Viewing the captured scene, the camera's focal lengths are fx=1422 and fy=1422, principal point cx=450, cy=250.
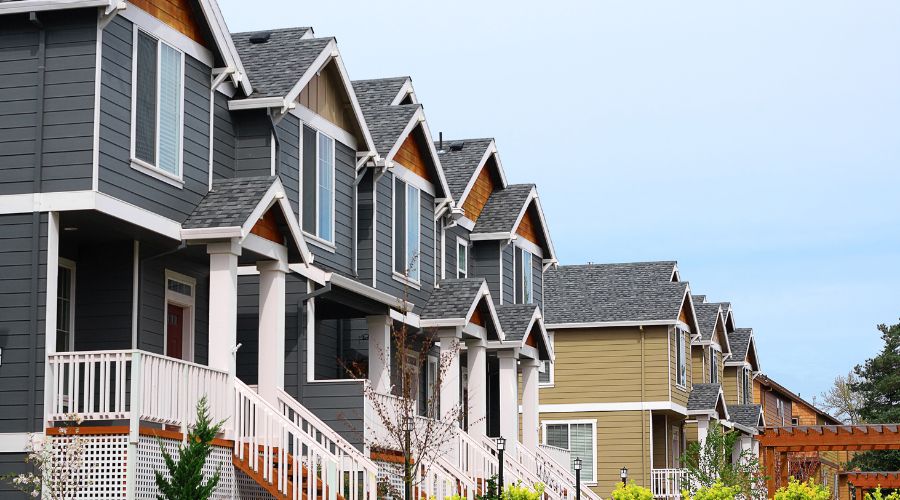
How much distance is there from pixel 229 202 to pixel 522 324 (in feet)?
47.1

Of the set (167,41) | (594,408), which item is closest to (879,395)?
(594,408)

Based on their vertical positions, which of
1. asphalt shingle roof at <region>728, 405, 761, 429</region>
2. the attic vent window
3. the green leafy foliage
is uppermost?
the attic vent window

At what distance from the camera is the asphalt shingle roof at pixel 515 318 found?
3559cm

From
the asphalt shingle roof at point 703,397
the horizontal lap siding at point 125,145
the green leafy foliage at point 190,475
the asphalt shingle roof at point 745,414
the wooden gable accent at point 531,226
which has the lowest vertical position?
the green leafy foliage at point 190,475

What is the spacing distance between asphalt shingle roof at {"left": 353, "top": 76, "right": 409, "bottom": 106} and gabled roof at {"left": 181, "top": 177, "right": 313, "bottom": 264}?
942cm

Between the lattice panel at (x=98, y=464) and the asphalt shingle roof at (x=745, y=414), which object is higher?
the asphalt shingle roof at (x=745, y=414)

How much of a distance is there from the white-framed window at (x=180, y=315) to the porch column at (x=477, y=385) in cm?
937

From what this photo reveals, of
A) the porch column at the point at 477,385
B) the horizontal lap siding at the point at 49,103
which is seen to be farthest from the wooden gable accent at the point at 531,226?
the horizontal lap siding at the point at 49,103

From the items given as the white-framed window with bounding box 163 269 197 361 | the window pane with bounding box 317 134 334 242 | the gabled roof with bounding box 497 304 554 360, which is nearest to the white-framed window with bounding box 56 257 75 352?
the white-framed window with bounding box 163 269 197 361

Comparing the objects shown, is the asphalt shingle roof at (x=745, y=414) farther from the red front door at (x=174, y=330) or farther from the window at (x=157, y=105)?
the window at (x=157, y=105)

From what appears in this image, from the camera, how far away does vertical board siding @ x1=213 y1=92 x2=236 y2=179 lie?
25062mm

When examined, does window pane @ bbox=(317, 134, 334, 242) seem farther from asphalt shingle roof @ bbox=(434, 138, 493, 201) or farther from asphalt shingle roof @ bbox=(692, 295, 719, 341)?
asphalt shingle roof @ bbox=(692, 295, 719, 341)

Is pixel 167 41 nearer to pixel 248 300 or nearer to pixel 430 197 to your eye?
pixel 248 300

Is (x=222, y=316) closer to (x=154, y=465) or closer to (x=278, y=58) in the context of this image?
(x=154, y=465)
